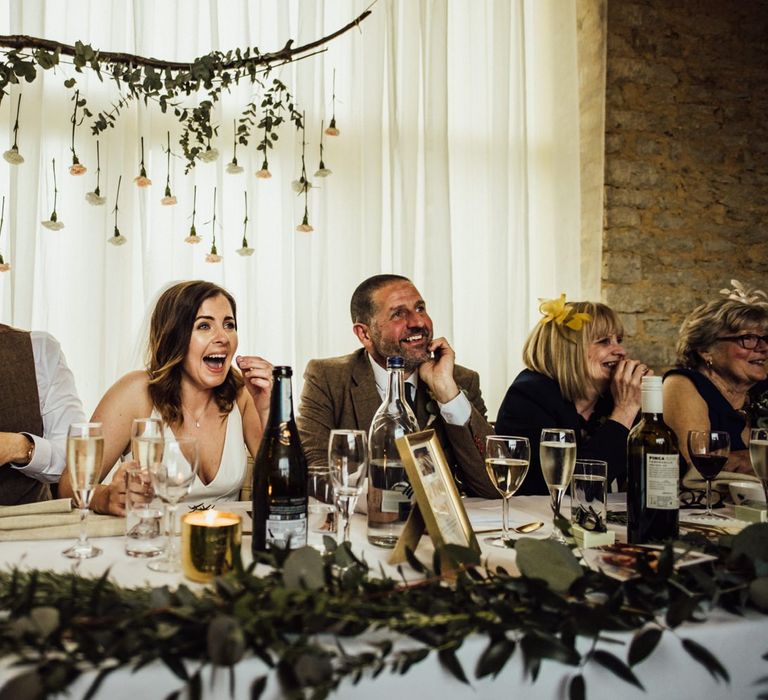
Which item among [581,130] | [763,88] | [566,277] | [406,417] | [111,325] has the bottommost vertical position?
[406,417]

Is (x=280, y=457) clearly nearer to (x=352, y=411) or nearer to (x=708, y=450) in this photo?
(x=708, y=450)

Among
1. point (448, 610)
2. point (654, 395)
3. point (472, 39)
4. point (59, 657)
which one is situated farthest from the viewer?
point (472, 39)

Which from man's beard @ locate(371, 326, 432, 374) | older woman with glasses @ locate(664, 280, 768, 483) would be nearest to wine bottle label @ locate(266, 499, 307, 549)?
man's beard @ locate(371, 326, 432, 374)

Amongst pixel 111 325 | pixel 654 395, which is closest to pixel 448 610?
pixel 654 395

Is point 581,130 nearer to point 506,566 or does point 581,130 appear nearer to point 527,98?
point 527,98

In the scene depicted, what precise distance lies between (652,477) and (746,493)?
0.59m

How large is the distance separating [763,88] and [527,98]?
1477 millimetres

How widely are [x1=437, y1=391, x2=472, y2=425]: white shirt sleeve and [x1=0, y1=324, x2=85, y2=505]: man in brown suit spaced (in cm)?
112

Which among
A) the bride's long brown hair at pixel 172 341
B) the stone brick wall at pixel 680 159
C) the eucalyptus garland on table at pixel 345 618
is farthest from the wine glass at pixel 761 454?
the stone brick wall at pixel 680 159

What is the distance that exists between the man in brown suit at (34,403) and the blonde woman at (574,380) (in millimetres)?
1482

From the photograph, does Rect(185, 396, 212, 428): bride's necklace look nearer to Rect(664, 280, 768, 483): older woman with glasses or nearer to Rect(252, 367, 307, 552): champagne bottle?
Rect(252, 367, 307, 552): champagne bottle

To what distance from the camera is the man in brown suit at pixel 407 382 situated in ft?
6.81

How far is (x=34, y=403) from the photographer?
2064 mm

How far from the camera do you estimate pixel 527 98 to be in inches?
160
